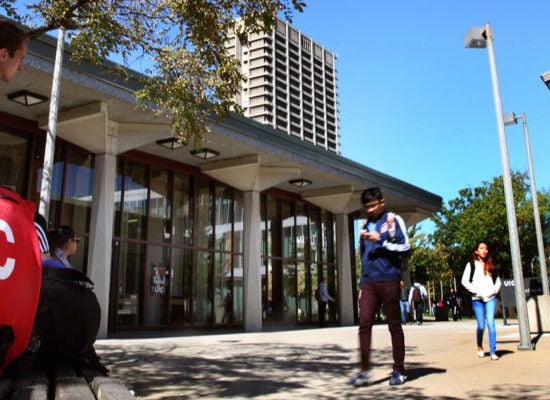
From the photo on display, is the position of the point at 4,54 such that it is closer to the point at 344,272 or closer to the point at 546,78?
the point at 546,78

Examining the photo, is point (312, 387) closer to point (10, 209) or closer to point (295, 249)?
point (10, 209)

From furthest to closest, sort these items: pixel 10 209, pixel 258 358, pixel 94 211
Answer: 1. pixel 94 211
2. pixel 258 358
3. pixel 10 209

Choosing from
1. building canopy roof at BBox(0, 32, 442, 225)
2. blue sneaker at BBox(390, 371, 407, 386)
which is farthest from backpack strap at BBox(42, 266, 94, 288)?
building canopy roof at BBox(0, 32, 442, 225)

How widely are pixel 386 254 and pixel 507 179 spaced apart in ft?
13.6

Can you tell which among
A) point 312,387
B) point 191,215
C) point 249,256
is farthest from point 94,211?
point 312,387

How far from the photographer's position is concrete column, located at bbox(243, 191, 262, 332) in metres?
17.1

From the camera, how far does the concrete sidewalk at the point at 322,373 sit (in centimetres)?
451

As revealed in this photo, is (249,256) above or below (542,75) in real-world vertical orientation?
below

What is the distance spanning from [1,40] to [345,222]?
21.9 meters

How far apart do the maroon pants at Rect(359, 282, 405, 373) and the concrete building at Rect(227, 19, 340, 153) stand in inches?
4625

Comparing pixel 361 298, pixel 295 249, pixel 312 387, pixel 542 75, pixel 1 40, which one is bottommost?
pixel 312 387

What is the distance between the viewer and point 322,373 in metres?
5.86

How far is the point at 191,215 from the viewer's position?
58.1ft

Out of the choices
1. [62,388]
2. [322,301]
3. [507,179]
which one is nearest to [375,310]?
[62,388]
